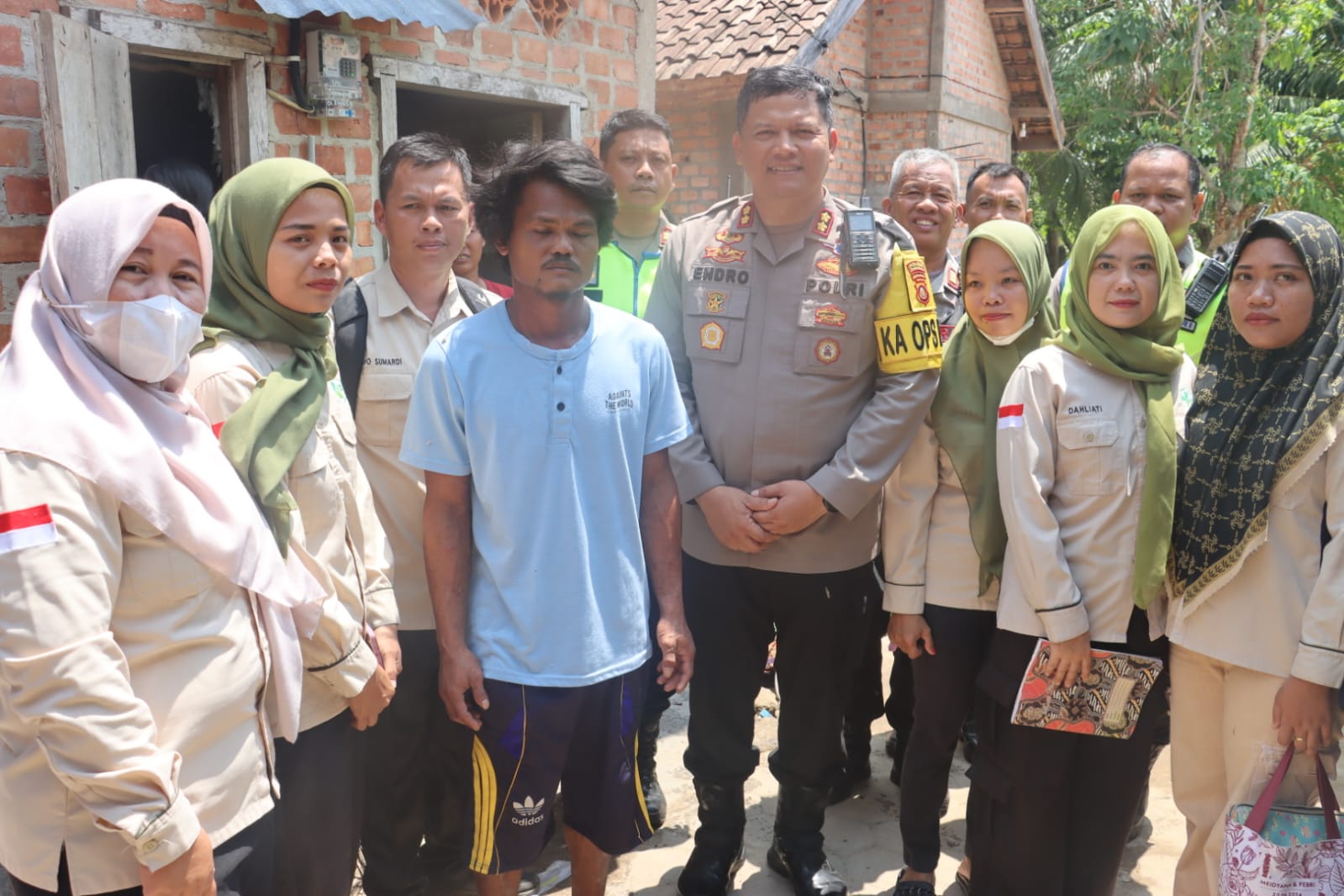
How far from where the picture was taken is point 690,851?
326cm

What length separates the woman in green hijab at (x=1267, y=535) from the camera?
7.18ft

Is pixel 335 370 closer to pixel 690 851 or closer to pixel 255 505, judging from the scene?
pixel 255 505

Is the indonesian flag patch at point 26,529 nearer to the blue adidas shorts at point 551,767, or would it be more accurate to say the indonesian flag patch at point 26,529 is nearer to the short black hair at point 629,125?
the blue adidas shorts at point 551,767

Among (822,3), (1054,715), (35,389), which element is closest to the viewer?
(35,389)

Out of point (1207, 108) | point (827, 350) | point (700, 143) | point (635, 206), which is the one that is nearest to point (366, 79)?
point (635, 206)

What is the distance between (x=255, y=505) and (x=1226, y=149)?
41.9ft

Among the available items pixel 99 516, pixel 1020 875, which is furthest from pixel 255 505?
pixel 1020 875

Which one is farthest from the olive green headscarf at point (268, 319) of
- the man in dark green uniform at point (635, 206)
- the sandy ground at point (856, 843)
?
the sandy ground at point (856, 843)

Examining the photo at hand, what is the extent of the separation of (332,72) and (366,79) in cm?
26

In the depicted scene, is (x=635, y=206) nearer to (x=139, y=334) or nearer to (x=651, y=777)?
(x=651, y=777)

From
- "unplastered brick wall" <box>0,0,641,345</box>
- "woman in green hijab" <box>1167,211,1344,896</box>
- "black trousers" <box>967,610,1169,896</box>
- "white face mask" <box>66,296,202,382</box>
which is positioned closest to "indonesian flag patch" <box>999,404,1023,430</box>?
"woman in green hijab" <box>1167,211,1344,896</box>

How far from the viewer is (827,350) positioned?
2768 mm

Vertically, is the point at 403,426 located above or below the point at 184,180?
below

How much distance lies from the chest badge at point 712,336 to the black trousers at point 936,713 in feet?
3.22
